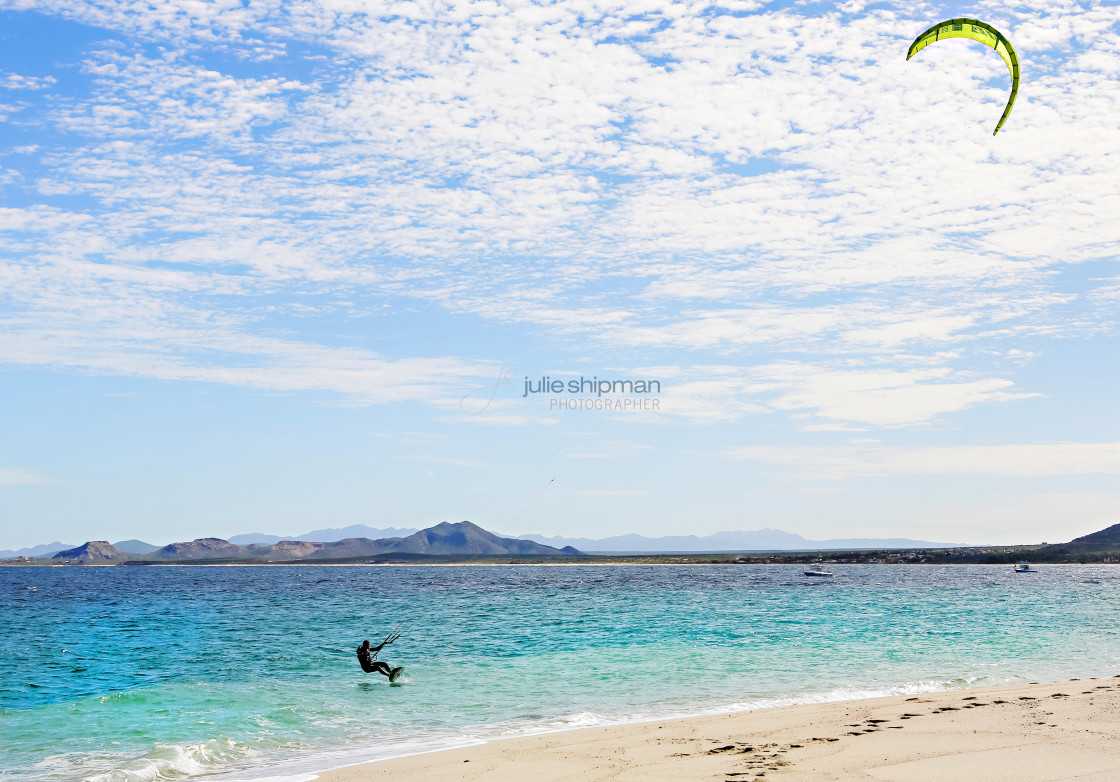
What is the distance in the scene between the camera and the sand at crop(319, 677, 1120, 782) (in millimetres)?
10727

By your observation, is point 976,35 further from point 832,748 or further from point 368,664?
point 368,664

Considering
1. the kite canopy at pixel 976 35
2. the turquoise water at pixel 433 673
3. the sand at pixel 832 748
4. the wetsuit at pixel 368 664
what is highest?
the kite canopy at pixel 976 35

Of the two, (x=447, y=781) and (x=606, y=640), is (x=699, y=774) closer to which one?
(x=447, y=781)

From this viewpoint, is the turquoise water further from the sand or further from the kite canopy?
the kite canopy

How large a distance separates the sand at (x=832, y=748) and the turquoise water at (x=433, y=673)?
79.8 inches

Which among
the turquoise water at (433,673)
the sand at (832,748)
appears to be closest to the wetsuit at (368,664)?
the turquoise water at (433,673)

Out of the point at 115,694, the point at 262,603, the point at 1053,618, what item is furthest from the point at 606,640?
the point at 262,603

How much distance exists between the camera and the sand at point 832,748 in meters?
10.7

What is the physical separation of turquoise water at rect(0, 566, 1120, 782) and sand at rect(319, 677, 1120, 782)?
6.65 feet

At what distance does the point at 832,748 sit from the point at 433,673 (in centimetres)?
1481

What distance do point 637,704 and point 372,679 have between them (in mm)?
8400

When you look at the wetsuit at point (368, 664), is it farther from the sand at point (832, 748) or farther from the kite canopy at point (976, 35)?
the kite canopy at point (976, 35)

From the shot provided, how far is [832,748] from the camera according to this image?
1217 centimetres

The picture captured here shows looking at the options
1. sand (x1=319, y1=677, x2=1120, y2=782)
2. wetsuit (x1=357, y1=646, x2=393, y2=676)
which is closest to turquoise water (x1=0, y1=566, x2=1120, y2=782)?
wetsuit (x1=357, y1=646, x2=393, y2=676)
